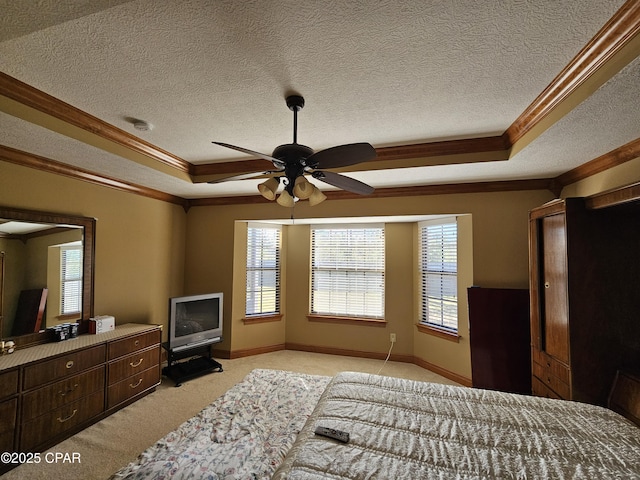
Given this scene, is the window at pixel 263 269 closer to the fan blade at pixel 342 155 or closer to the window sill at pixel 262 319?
the window sill at pixel 262 319

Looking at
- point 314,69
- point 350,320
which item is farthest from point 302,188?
point 350,320

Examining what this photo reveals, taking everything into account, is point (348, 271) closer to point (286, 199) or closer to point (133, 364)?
point (286, 199)

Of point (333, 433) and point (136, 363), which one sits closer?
point (333, 433)

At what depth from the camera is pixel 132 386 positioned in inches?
119

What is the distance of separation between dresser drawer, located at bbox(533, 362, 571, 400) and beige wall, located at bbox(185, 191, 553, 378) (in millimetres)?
1072

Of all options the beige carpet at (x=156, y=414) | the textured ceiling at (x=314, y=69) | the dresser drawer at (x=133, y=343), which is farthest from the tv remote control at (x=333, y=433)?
the dresser drawer at (x=133, y=343)

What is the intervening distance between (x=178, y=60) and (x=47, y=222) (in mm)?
2287

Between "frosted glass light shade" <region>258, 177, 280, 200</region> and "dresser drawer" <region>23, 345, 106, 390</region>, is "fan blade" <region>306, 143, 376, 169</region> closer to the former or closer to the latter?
"frosted glass light shade" <region>258, 177, 280, 200</region>

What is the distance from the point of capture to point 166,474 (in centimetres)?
127

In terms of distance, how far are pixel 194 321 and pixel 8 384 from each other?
1818 millimetres

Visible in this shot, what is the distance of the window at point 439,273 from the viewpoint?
3.71m

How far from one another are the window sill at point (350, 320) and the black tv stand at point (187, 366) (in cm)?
154

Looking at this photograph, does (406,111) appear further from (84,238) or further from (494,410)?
(84,238)

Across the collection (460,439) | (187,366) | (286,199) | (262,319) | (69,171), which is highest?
(69,171)
